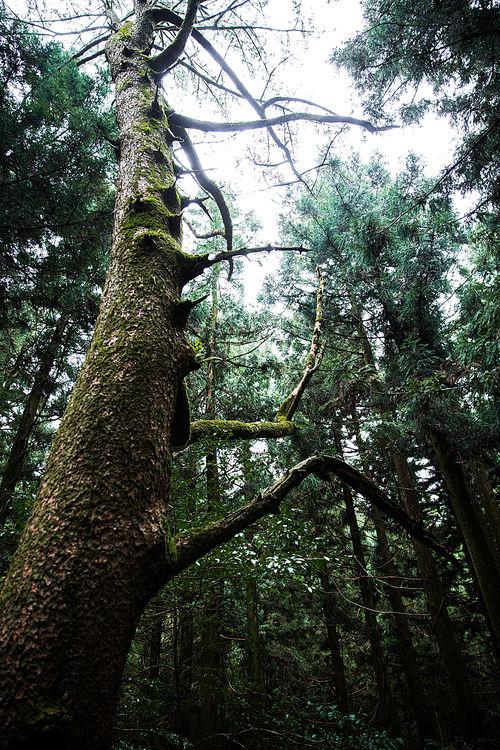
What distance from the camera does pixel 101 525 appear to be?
3.99 ft

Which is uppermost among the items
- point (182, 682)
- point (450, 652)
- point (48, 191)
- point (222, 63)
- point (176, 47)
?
point (222, 63)

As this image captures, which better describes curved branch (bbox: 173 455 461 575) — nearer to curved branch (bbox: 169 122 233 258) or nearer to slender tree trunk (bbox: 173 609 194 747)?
slender tree trunk (bbox: 173 609 194 747)

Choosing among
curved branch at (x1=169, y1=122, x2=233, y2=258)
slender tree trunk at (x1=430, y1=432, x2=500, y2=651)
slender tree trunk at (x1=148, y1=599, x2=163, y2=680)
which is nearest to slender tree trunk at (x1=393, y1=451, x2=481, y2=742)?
slender tree trunk at (x1=430, y1=432, x2=500, y2=651)

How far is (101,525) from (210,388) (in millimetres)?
7622

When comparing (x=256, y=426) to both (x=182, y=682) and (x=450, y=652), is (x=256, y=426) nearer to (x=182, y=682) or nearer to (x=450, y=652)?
(x=182, y=682)

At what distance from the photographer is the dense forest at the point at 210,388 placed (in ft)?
4.08

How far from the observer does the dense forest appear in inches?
48.9

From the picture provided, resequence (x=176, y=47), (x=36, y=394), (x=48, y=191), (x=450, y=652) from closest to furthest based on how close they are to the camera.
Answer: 1. (x=176, y=47)
2. (x=48, y=191)
3. (x=450, y=652)
4. (x=36, y=394)

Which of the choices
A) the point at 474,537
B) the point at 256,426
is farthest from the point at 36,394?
the point at 474,537

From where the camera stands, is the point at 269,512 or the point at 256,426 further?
the point at 256,426

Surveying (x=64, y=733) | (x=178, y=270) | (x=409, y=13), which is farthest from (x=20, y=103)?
(x=64, y=733)

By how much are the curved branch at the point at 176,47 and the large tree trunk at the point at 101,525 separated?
2752mm

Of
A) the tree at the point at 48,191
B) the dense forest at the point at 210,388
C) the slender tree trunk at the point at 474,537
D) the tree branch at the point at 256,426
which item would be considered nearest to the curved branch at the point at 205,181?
the dense forest at the point at 210,388

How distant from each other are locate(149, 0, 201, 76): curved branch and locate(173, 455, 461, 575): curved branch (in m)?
4.21
